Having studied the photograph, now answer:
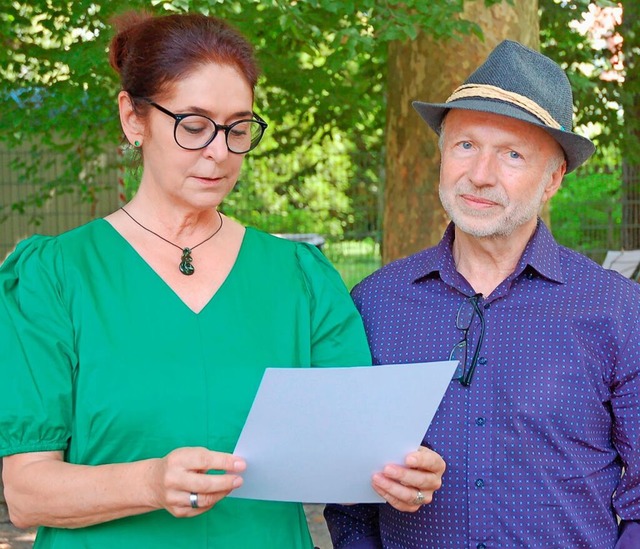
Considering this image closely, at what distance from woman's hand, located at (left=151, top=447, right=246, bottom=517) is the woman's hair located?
894 millimetres

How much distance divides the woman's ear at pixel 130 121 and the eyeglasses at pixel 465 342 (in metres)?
1.00

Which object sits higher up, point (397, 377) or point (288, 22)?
point (288, 22)

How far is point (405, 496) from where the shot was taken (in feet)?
7.73

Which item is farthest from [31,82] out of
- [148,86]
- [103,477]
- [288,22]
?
[103,477]

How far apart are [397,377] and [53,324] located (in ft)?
2.63

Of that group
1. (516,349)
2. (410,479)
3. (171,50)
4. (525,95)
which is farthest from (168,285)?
(525,95)

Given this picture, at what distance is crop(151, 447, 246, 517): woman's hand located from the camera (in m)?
2.11

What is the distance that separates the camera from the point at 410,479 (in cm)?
233

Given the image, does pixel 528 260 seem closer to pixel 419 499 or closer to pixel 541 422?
pixel 541 422

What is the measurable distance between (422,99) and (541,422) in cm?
350

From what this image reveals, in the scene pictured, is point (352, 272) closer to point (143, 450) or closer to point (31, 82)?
point (31, 82)

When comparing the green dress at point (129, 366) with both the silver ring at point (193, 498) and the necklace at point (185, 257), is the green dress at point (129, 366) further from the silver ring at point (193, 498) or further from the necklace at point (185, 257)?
the silver ring at point (193, 498)

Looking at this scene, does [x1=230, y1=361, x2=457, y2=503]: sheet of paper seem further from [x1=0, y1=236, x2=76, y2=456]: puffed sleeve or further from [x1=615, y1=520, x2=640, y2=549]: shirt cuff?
[x1=615, y1=520, x2=640, y2=549]: shirt cuff

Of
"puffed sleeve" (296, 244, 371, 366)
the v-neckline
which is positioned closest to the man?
"puffed sleeve" (296, 244, 371, 366)
